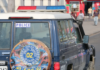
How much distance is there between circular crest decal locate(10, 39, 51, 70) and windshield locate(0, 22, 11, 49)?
315 mm

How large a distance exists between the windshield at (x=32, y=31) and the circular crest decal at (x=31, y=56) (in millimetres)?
245

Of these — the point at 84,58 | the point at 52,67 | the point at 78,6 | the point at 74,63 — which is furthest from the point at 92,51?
the point at 78,6

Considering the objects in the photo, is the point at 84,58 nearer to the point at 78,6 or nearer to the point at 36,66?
the point at 36,66

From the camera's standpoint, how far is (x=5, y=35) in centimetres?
511

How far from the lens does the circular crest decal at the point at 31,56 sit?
470 centimetres

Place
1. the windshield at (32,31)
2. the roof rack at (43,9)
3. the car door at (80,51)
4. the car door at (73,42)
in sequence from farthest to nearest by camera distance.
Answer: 1. the roof rack at (43,9)
2. the car door at (80,51)
3. the car door at (73,42)
4. the windshield at (32,31)

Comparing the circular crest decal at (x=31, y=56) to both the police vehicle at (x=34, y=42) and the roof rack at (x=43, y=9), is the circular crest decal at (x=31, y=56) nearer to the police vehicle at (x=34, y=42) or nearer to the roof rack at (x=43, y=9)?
the police vehicle at (x=34, y=42)

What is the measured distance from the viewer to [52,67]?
4840 millimetres

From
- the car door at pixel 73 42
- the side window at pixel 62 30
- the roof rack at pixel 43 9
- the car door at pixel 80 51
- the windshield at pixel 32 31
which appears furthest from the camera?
the roof rack at pixel 43 9

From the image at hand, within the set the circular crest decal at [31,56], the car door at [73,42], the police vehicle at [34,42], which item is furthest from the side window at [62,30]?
the circular crest decal at [31,56]

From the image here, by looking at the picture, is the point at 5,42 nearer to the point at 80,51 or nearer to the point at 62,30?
the point at 62,30

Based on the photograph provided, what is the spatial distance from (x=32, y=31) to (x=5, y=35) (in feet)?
1.74

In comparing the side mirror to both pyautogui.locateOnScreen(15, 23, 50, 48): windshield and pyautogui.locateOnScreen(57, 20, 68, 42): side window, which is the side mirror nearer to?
pyautogui.locateOnScreen(57, 20, 68, 42): side window

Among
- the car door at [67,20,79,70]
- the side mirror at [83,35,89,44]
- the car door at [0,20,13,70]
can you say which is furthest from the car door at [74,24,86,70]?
the car door at [0,20,13,70]
